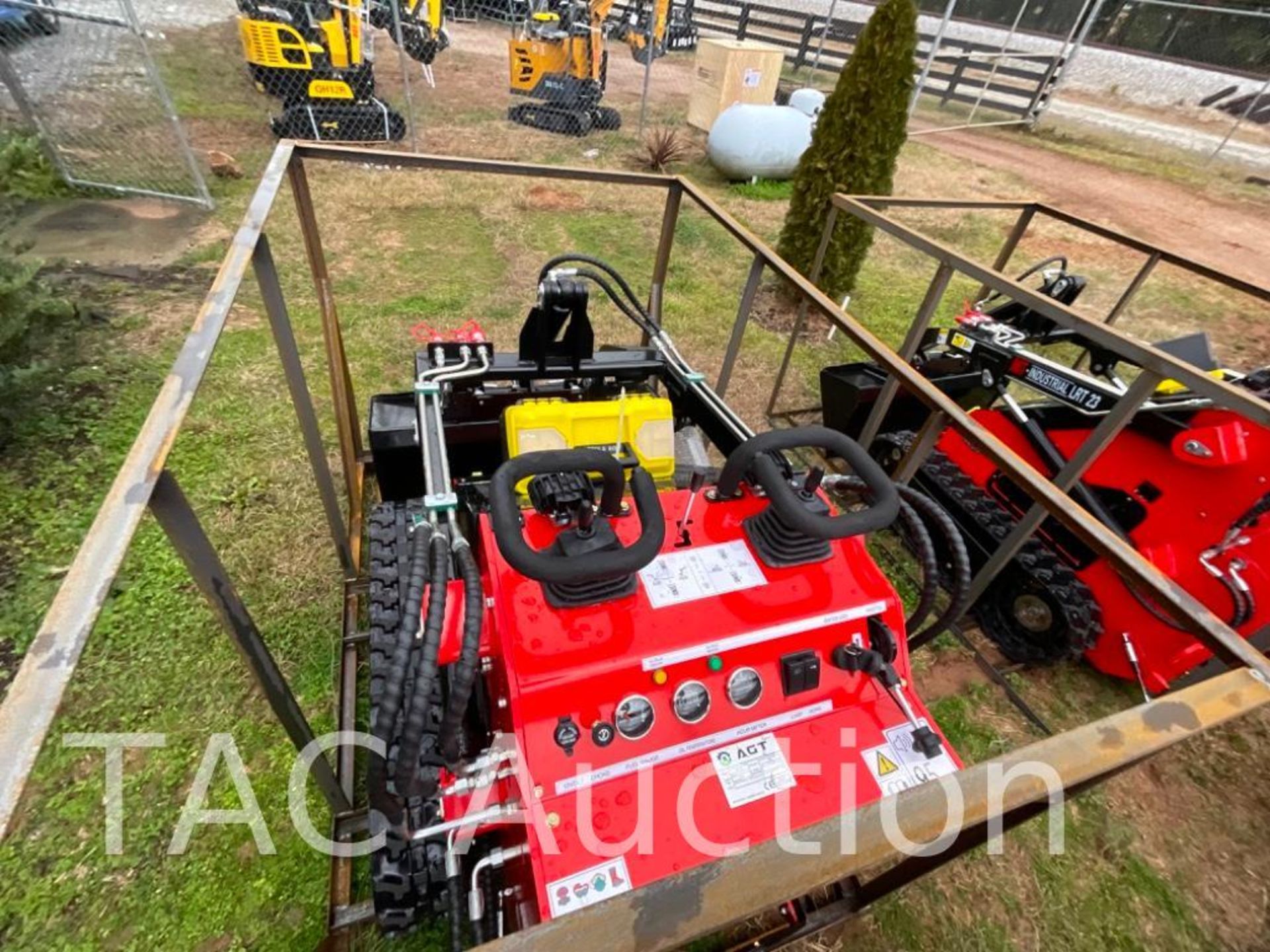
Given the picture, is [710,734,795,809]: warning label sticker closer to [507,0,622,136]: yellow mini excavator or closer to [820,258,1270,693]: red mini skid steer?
[820,258,1270,693]: red mini skid steer

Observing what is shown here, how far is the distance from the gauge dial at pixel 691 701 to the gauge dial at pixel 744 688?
0.07 metres

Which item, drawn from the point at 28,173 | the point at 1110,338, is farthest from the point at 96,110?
the point at 1110,338

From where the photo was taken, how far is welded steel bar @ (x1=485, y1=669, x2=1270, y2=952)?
70 cm

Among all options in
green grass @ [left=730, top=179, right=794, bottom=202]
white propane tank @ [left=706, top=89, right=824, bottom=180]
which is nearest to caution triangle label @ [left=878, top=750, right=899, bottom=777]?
green grass @ [left=730, top=179, right=794, bottom=202]

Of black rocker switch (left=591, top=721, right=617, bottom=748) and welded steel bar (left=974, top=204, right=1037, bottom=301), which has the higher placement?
welded steel bar (left=974, top=204, right=1037, bottom=301)

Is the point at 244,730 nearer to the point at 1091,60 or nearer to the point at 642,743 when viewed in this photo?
the point at 642,743

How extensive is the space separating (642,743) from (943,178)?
37.1 ft

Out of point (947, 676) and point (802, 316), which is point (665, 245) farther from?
point (947, 676)

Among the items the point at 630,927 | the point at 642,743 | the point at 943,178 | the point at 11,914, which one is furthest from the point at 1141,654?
the point at 943,178

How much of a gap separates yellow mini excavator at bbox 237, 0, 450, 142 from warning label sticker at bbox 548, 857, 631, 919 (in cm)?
842

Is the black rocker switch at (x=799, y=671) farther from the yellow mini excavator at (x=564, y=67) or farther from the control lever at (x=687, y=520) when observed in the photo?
the yellow mini excavator at (x=564, y=67)

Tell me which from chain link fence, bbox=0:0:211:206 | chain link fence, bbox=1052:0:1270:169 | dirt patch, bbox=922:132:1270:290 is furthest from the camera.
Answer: chain link fence, bbox=1052:0:1270:169

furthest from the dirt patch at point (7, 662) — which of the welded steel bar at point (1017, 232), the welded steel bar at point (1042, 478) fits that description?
the welded steel bar at point (1017, 232)

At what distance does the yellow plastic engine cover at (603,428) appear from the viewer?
237cm
